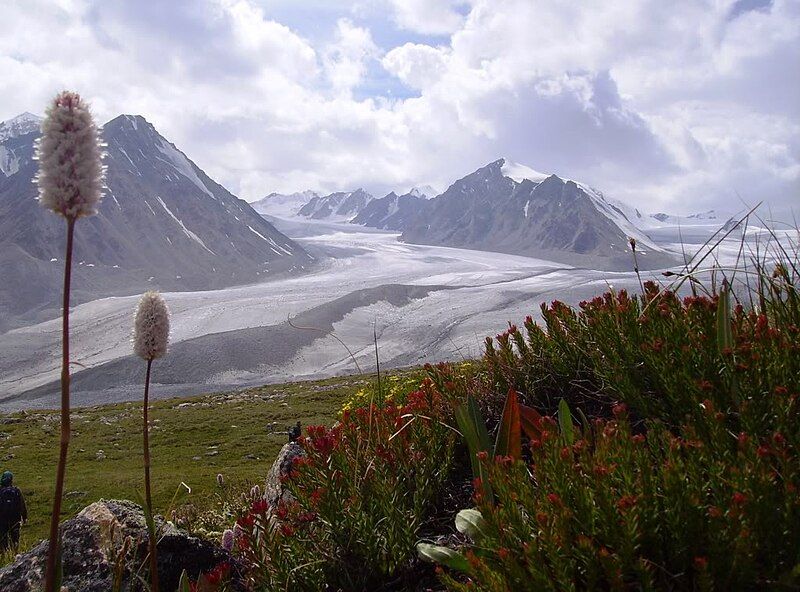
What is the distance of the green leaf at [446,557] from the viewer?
2039 mm

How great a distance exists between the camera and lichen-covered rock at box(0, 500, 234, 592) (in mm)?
3471

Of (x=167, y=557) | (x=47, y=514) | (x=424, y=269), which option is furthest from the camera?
(x=424, y=269)

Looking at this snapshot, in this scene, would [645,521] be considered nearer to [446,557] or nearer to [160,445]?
[446,557]

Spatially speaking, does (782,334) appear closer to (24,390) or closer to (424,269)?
→ (24,390)

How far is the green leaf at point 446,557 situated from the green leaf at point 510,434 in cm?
64

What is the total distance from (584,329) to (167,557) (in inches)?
121

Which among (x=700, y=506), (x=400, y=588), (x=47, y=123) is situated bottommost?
(x=400, y=588)

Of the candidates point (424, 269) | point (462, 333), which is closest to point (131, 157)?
point (424, 269)

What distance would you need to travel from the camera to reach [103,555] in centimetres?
356

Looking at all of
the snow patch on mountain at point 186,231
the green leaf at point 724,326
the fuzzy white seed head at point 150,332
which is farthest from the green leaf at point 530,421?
the snow patch on mountain at point 186,231

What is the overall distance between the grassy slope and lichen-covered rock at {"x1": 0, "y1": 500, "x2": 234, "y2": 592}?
A: 501 inches

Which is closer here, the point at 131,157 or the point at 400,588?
the point at 400,588

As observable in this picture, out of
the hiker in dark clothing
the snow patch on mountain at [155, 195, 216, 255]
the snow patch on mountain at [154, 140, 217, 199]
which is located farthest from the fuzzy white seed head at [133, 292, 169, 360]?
the snow patch on mountain at [154, 140, 217, 199]

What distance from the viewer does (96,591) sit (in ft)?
10.9
